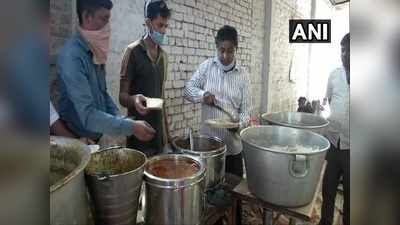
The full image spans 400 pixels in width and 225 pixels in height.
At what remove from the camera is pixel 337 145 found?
1355mm

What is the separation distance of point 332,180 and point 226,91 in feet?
2.25

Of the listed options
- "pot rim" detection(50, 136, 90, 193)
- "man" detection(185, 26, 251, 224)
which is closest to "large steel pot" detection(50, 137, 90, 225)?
"pot rim" detection(50, 136, 90, 193)

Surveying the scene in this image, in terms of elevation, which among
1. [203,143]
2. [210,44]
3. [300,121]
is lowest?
[203,143]

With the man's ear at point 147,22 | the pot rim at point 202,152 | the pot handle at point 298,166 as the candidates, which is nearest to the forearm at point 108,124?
the pot rim at point 202,152

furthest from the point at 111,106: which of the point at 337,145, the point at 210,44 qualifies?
the point at 337,145

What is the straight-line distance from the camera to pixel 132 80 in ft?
3.51

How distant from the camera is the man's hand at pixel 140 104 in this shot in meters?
1.09

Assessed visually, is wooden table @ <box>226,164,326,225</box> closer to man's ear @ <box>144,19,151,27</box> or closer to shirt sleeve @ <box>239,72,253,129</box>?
shirt sleeve @ <box>239,72,253,129</box>

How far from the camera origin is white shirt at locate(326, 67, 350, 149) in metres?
1.29

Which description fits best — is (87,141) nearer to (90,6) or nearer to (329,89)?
(90,6)

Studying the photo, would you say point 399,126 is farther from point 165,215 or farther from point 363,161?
point 165,215

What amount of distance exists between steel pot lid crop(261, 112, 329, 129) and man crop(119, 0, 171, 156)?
2.02ft

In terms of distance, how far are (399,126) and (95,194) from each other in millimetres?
759

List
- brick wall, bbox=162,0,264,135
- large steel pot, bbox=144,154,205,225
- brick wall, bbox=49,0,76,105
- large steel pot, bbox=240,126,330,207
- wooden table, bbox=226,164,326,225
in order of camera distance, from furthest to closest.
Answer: brick wall, bbox=162,0,264,135
wooden table, bbox=226,164,326,225
large steel pot, bbox=240,126,330,207
large steel pot, bbox=144,154,205,225
brick wall, bbox=49,0,76,105
